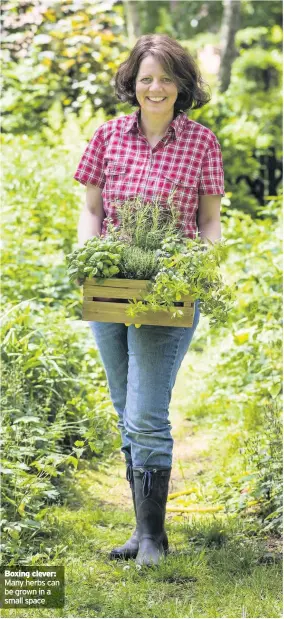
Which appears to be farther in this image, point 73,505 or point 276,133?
point 276,133

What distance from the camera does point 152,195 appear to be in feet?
10.5

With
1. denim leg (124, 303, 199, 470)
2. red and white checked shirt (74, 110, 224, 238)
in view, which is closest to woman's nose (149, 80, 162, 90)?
red and white checked shirt (74, 110, 224, 238)

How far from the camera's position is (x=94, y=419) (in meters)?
3.50

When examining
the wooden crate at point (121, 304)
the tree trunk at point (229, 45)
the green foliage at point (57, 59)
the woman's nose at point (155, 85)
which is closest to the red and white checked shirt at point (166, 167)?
the woman's nose at point (155, 85)

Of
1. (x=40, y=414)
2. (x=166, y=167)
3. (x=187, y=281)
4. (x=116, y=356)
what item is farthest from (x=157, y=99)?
(x=40, y=414)

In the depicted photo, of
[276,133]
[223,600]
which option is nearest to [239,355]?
[223,600]

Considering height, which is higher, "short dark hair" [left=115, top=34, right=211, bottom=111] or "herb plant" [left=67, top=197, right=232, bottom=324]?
"short dark hair" [left=115, top=34, right=211, bottom=111]

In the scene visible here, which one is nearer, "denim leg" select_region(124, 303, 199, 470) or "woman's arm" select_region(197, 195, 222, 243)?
"denim leg" select_region(124, 303, 199, 470)

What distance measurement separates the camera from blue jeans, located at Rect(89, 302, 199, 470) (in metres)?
3.13

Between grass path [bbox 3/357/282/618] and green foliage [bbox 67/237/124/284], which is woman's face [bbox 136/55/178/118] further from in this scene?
grass path [bbox 3/357/282/618]

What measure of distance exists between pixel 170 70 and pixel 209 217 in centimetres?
53

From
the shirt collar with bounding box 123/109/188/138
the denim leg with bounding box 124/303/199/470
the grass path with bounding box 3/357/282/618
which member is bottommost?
the grass path with bounding box 3/357/282/618

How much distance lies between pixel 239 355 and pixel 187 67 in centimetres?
196

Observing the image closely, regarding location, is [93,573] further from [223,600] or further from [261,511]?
[261,511]
